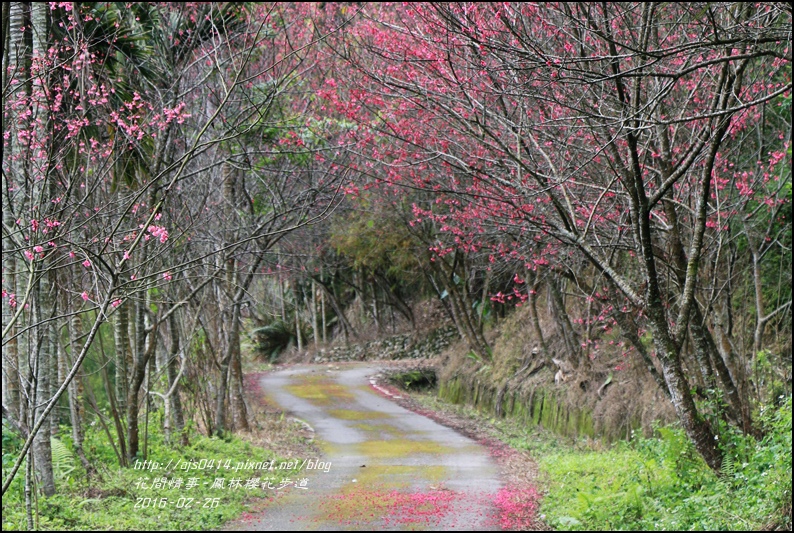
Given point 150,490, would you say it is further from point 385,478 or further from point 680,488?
point 680,488

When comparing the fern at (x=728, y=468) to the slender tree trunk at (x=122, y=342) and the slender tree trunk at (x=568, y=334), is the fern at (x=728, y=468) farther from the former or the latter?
the slender tree trunk at (x=568, y=334)

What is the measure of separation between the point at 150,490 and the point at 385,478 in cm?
307

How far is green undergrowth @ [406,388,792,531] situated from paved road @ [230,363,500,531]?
986 millimetres

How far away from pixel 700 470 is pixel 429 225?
12862 mm

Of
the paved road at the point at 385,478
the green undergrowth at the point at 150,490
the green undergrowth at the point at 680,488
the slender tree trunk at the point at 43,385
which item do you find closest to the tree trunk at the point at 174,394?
the green undergrowth at the point at 150,490

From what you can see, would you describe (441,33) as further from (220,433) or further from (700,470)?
(220,433)

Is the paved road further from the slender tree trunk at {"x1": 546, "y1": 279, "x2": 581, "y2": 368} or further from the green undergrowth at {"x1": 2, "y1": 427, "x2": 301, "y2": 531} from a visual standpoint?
the slender tree trunk at {"x1": 546, "y1": 279, "x2": 581, "y2": 368}

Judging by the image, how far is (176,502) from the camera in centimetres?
805

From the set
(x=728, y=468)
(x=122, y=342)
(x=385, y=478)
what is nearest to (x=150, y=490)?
(x=122, y=342)

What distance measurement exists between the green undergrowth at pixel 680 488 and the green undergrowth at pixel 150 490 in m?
3.66

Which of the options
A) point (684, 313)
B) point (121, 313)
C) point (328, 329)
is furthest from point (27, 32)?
point (328, 329)

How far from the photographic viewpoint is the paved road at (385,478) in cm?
763

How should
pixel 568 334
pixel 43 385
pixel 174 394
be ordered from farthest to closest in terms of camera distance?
pixel 568 334 → pixel 174 394 → pixel 43 385

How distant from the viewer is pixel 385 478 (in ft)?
32.1
